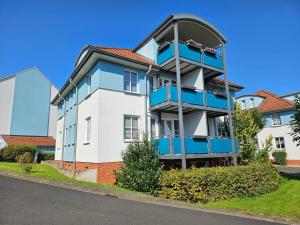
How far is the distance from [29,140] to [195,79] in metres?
29.3

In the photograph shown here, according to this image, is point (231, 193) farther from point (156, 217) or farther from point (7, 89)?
point (7, 89)

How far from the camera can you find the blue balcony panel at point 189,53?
15852mm

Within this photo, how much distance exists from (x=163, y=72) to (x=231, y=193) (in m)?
9.77

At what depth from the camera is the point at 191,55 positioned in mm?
16359

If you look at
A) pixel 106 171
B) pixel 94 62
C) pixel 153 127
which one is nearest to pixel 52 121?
pixel 94 62

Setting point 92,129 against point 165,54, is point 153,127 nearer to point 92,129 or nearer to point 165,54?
point 92,129

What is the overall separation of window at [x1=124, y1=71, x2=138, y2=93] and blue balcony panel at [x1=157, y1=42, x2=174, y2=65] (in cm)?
235

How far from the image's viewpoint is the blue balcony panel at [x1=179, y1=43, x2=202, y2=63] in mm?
15852

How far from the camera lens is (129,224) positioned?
20.0 ft

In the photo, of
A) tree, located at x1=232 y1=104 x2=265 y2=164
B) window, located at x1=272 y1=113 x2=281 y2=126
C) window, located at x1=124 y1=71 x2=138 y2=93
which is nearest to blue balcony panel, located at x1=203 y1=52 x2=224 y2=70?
tree, located at x1=232 y1=104 x2=265 y2=164

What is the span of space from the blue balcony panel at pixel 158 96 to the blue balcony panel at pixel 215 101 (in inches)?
144

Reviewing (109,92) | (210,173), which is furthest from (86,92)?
(210,173)

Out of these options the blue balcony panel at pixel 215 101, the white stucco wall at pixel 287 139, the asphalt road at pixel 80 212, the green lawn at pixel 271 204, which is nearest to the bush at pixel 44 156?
the green lawn at pixel 271 204

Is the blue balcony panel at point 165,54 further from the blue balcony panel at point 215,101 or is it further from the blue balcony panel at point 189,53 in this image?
the blue balcony panel at point 215,101
